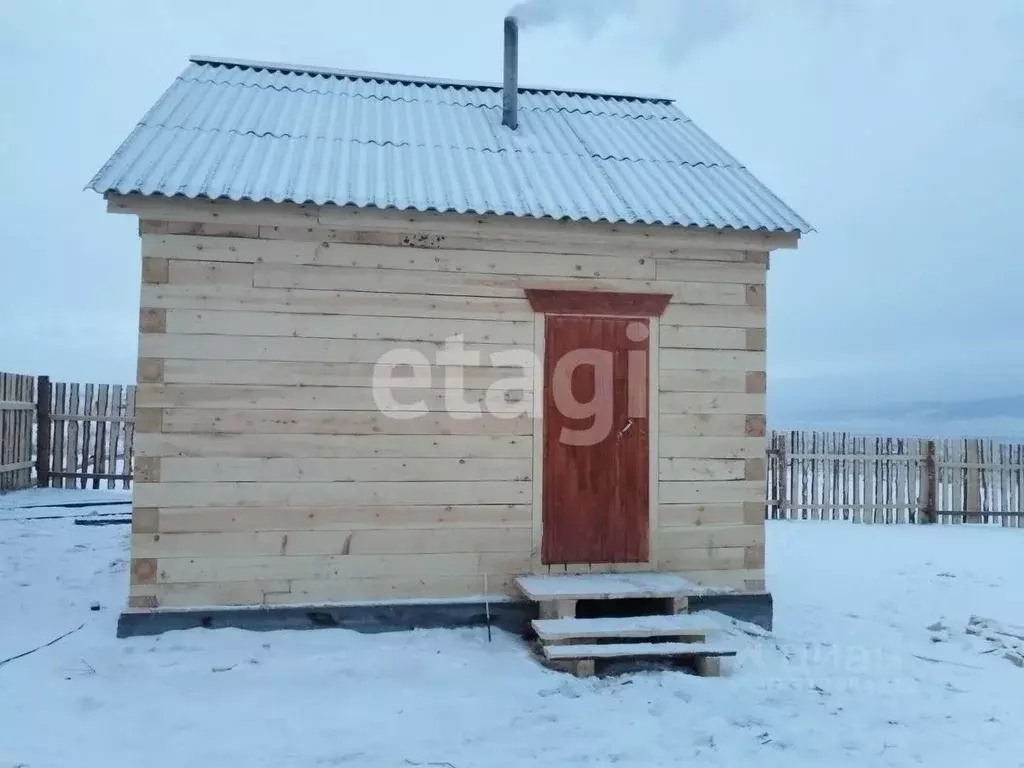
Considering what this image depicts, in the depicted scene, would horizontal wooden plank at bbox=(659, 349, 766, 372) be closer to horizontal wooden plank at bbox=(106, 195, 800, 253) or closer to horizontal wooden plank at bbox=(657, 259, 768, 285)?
horizontal wooden plank at bbox=(657, 259, 768, 285)

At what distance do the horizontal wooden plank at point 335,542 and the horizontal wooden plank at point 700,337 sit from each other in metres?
2.08

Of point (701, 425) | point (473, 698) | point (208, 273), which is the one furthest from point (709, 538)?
point (208, 273)

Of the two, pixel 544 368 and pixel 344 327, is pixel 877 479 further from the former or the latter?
pixel 344 327

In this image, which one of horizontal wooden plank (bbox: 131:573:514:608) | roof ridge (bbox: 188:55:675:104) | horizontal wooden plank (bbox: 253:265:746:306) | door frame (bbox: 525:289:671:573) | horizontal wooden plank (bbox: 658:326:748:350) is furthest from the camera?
roof ridge (bbox: 188:55:675:104)

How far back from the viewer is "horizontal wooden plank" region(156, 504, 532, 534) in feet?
19.2

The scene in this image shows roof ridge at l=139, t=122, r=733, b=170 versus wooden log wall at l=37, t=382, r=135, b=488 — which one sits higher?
roof ridge at l=139, t=122, r=733, b=170

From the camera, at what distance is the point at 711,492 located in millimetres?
6594

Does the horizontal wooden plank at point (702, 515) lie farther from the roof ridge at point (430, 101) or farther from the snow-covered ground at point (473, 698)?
the roof ridge at point (430, 101)

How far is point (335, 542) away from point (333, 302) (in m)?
1.95

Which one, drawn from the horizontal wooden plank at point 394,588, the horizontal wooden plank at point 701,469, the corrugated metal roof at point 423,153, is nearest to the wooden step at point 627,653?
the horizontal wooden plank at point 394,588

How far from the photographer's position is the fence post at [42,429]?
42.4 feet

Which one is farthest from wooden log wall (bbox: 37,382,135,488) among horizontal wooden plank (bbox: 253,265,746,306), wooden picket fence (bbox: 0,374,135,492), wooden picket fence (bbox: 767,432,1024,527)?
wooden picket fence (bbox: 767,432,1024,527)

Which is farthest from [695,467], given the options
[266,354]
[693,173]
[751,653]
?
[266,354]

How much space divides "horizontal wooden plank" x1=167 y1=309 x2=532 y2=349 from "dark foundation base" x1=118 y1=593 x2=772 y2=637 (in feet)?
7.15
